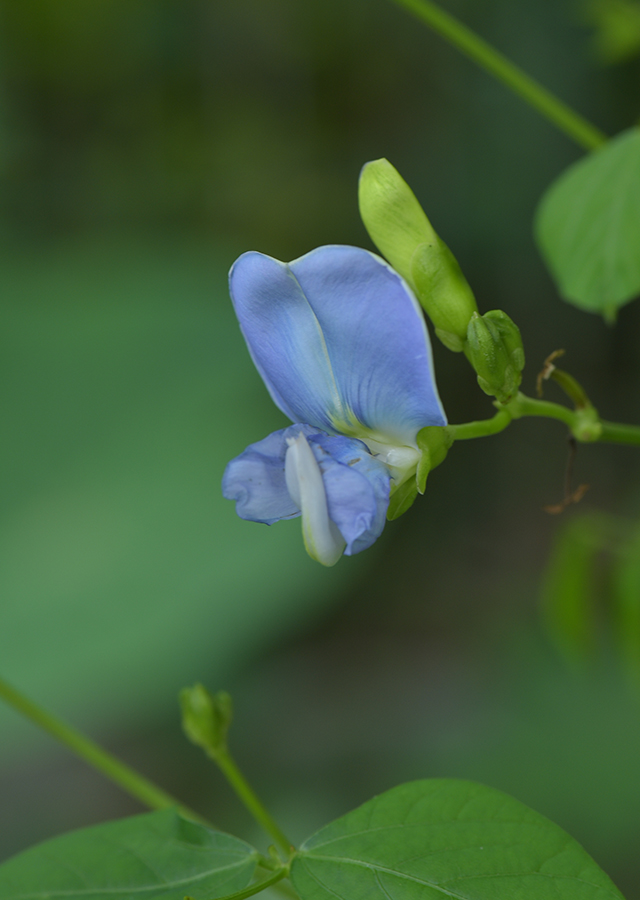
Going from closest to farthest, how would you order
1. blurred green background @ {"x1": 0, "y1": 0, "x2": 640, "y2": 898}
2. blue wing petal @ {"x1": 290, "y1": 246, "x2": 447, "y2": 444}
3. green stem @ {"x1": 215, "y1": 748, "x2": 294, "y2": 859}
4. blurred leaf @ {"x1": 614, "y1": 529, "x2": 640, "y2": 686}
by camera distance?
blue wing petal @ {"x1": 290, "y1": 246, "x2": 447, "y2": 444}
green stem @ {"x1": 215, "y1": 748, "x2": 294, "y2": 859}
blurred leaf @ {"x1": 614, "y1": 529, "x2": 640, "y2": 686}
blurred green background @ {"x1": 0, "y1": 0, "x2": 640, "y2": 898}

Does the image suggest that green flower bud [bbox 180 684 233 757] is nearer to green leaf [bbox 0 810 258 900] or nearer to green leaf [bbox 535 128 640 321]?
green leaf [bbox 0 810 258 900]

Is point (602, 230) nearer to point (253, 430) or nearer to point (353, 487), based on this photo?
point (353, 487)

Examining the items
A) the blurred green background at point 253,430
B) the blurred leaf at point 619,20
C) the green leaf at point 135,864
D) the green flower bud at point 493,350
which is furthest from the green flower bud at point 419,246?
the blurred green background at point 253,430

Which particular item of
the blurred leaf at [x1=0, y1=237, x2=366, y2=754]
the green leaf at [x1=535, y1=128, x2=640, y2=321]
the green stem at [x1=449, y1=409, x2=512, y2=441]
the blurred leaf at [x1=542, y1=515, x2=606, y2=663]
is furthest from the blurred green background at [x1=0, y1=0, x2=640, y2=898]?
the green stem at [x1=449, y1=409, x2=512, y2=441]

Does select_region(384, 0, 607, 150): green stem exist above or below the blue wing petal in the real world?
above

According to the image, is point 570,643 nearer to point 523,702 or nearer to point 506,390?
point 506,390

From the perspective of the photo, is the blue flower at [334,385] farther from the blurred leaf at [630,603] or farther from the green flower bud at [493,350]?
the blurred leaf at [630,603]

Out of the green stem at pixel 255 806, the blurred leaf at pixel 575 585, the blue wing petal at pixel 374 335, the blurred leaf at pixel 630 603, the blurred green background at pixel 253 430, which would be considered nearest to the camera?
the blue wing petal at pixel 374 335

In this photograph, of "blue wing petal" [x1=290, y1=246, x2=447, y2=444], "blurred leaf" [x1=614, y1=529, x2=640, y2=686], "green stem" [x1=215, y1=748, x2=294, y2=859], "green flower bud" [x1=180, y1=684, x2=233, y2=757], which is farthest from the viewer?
"blurred leaf" [x1=614, y1=529, x2=640, y2=686]
